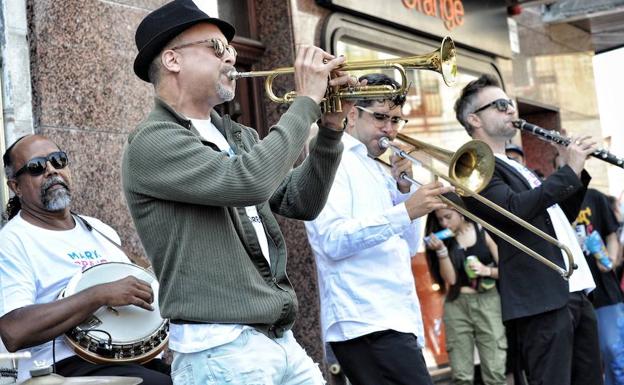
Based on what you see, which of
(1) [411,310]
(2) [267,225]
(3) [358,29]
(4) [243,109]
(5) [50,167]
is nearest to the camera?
(2) [267,225]

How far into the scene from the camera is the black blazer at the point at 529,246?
5645mm

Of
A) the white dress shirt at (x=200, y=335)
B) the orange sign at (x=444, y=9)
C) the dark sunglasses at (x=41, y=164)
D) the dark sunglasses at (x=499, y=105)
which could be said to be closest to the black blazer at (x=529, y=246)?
the dark sunglasses at (x=499, y=105)

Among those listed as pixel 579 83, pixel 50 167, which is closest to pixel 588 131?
pixel 579 83

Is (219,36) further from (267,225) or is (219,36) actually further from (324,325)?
(324,325)

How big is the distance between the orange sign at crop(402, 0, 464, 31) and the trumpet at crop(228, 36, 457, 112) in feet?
16.6

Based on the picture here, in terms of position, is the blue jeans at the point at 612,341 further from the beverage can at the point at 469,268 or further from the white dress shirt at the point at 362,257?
the white dress shirt at the point at 362,257

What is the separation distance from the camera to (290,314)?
3.52 m

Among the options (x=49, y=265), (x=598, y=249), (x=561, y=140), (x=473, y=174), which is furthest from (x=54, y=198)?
(x=598, y=249)

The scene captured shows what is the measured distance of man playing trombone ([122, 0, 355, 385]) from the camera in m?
3.34

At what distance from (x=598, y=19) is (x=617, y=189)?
230 centimetres

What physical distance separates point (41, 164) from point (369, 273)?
1.64 metres

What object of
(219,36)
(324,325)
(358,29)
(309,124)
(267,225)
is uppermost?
(358,29)

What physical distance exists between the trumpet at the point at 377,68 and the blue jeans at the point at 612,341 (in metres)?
3.84

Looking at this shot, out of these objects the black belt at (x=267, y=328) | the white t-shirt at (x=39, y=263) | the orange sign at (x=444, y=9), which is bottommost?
the black belt at (x=267, y=328)
